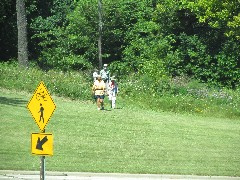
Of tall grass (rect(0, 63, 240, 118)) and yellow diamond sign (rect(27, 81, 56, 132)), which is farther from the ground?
yellow diamond sign (rect(27, 81, 56, 132))

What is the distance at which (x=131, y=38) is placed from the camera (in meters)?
51.6

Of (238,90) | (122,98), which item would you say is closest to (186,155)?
(122,98)

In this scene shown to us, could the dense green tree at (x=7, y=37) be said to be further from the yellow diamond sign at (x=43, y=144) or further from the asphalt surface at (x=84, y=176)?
the yellow diamond sign at (x=43, y=144)

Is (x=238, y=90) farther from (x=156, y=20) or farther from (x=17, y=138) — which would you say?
(x=17, y=138)

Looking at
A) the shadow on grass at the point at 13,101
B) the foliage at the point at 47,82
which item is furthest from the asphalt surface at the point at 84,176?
the foliage at the point at 47,82

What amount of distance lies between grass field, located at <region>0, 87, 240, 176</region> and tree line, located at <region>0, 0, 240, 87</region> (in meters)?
14.1

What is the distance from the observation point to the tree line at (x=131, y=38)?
47812 millimetres

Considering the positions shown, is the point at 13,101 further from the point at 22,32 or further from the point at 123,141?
the point at 22,32

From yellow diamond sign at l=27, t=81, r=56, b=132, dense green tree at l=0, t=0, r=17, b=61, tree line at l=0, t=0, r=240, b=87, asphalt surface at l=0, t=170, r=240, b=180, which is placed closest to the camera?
yellow diamond sign at l=27, t=81, r=56, b=132

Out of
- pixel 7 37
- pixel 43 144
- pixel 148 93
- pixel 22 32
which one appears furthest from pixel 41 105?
pixel 7 37

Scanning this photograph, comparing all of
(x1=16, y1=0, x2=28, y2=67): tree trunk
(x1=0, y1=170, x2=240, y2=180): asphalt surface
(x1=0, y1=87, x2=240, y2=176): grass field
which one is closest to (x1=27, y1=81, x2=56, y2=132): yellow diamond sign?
(x1=0, y1=170, x2=240, y2=180): asphalt surface

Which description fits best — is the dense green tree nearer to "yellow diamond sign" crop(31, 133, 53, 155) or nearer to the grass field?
the grass field

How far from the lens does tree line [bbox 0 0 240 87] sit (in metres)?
47.8

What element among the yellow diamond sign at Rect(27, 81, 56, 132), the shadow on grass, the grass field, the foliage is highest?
the yellow diamond sign at Rect(27, 81, 56, 132)
